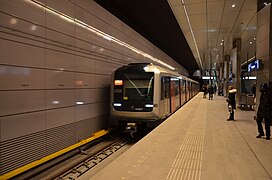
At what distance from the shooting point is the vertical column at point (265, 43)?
800 centimetres

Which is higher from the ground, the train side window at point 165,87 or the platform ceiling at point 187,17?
the platform ceiling at point 187,17

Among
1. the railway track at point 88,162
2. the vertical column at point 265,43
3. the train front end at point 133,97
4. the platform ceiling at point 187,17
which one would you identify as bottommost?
the railway track at point 88,162

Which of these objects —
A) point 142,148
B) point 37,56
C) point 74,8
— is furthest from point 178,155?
point 74,8

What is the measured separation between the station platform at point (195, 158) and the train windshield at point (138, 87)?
185 centimetres

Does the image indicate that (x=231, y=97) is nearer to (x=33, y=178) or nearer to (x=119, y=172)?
(x=119, y=172)

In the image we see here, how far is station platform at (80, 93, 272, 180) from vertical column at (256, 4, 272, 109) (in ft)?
9.08

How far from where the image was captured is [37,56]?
5.37 meters

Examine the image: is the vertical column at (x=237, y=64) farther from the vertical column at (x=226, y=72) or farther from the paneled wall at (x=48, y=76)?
the paneled wall at (x=48, y=76)

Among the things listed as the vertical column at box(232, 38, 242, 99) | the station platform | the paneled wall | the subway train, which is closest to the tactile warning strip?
the station platform

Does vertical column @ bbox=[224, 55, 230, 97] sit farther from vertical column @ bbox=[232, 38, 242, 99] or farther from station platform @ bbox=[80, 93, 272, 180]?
station platform @ bbox=[80, 93, 272, 180]

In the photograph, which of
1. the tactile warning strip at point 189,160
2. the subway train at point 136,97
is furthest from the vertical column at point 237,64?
the tactile warning strip at point 189,160

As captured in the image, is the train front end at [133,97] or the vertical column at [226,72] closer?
the train front end at [133,97]

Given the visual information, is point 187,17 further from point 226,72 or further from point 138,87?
point 226,72

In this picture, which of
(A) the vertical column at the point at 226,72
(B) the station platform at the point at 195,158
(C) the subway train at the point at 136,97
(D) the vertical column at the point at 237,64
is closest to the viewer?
(B) the station platform at the point at 195,158
